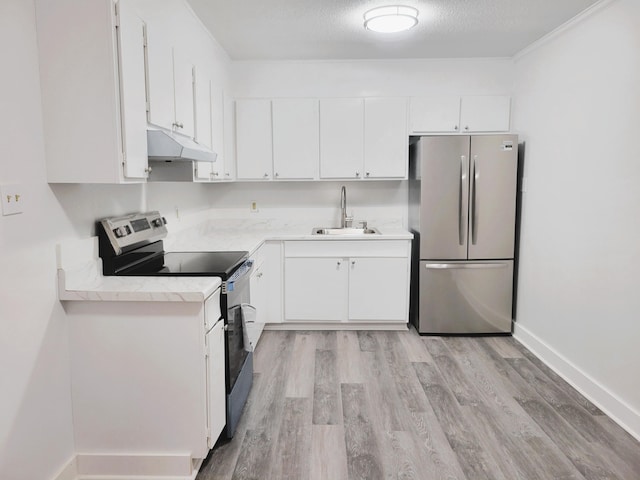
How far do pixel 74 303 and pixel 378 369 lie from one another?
6.86ft

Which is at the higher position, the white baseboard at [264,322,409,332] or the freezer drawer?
the freezer drawer

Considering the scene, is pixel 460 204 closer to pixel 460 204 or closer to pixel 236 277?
pixel 460 204

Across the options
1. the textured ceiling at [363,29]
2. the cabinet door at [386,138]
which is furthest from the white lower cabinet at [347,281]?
the textured ceiling at [363,29]

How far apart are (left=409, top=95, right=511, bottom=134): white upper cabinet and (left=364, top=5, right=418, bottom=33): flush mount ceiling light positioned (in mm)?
1213

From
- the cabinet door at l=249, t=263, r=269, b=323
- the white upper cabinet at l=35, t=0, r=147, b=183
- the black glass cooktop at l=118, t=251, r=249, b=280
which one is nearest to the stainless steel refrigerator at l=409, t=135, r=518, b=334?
the cabinet door at l=249, t=263, r=269, b=323

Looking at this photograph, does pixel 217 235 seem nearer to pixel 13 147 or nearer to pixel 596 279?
pixel 13 147

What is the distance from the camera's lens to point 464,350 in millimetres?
3666

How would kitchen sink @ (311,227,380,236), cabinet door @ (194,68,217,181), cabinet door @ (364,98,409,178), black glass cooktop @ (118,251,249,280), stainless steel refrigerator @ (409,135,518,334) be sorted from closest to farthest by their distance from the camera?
black glass cooktop @ (118,251,249,280) → cabinet door @ (194,68,217,181) → stainless steel refrigerator @ (409,135,518,334) → cabinet door @ (364,98,409,178) → kitchen sink @ (311,227,380,236)

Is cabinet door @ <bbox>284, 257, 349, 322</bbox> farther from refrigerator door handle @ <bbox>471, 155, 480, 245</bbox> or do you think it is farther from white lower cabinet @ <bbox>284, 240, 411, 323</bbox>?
refrigerator door handle @ <bbox>471, 155, 480, 245</bbox>

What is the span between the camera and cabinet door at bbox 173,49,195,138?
2604 millimetres

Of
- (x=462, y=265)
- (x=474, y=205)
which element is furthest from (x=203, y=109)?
(x=462, y=265)

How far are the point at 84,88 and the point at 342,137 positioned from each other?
2634 millimetres

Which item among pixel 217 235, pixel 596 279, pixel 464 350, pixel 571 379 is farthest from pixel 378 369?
pixel 217 235

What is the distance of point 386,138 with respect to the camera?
414 centimetres
